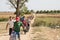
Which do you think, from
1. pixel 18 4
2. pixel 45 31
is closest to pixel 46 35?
pixel 45 31

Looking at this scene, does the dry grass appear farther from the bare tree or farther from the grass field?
the bare tree

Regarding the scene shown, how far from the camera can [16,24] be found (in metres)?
15.5

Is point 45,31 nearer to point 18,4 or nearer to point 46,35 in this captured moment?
point 46,35

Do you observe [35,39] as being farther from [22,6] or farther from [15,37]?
[22,6]

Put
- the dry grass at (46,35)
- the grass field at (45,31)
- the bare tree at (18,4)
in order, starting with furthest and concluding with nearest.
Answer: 1. the bare tree at (18,4)
2. the grass field at (45,31)
3. the dry grass at (46,35)

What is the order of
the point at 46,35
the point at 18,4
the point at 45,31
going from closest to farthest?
the point at 46,35 → the point at 45,31 → the point at 18,4

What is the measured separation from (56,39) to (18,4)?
4524 cm

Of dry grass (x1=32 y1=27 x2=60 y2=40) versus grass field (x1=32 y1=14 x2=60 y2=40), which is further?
grass field (x1=32 y1=14 x2=60 y2=40)

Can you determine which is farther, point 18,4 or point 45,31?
point 18,4

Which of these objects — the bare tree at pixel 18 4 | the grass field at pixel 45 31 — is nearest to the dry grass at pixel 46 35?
the grass field at pixel 45 31

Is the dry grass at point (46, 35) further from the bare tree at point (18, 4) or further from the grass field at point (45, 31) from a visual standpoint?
the bare tree at point (18, 4)

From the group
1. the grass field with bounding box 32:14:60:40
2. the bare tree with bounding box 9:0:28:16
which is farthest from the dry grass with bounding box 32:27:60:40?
the bare tree with bounding box 9:0:28:16

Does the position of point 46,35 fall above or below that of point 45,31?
above

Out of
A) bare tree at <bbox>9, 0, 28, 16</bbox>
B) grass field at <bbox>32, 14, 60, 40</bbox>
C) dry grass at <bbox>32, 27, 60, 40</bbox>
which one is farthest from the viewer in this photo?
bare tree at <bbox>9, 0, 28, 16</bbox>
